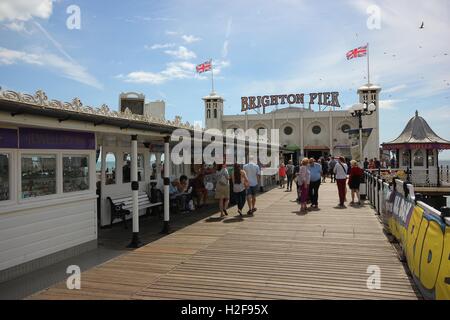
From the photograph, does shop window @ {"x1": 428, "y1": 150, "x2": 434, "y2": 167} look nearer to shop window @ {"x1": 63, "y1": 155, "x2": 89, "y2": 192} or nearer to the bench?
the bench

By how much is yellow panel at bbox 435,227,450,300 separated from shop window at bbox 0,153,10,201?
5918mm

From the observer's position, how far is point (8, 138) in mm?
5570

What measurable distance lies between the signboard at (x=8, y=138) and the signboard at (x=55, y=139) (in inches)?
4.9

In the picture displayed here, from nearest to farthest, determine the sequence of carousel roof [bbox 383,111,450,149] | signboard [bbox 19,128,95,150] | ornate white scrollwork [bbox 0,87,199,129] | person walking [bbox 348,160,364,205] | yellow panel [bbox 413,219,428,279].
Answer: yellow panel [bbox 413,219,428,279]
ornate white scrollwork [bbox 0,87,199,129]
signboard [bbox 19,128,95,150]
person walking [bbox 348,160,364,205]
carousel roof [bbox 383,111,450,149]

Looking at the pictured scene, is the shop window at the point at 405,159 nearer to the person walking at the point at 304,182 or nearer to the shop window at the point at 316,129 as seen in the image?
the shop window at the point at 316,129

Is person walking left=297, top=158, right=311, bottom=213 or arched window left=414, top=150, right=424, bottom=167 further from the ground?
arched window left=414, top=150, right=424, bottom=167

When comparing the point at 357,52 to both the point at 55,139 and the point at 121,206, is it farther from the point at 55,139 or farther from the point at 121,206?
the point at 55,139

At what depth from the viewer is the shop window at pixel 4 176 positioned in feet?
18.2

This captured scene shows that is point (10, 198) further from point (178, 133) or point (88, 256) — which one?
point (178, 133)

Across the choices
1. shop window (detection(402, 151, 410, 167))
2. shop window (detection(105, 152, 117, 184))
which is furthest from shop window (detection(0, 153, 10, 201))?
shop window (detection(402, 151, 410, 167))

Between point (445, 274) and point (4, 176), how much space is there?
19.7 feet

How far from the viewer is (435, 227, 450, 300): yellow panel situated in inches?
130
